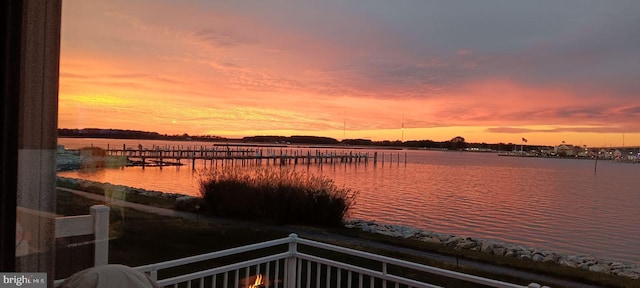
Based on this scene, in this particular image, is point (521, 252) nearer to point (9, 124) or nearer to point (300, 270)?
point (300, 270)

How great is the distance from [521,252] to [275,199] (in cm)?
509

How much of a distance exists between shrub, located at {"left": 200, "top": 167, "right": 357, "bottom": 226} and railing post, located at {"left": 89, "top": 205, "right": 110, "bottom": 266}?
7580 mm

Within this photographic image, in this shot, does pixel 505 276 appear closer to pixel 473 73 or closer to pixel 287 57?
pixel 287 57

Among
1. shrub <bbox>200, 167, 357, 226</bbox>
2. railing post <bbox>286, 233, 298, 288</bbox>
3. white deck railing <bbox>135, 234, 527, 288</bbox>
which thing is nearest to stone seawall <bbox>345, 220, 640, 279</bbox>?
shrub <bbox>200, 167, 357, 226</bbox>

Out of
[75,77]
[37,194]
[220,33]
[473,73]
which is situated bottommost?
[37,194]

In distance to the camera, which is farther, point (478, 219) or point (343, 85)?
point (478, 219)

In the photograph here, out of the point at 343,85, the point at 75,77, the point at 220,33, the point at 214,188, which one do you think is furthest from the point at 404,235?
the point at 75,77

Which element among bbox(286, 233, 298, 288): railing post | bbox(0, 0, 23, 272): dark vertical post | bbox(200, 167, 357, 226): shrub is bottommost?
bbox(200, 167, 357, 226): shrub

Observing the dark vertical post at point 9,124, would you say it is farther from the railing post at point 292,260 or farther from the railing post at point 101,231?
the railing post at point 292,260

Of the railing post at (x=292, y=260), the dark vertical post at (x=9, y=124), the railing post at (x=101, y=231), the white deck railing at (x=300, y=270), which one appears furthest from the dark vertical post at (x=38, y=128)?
the railing post at (x=292, y=260)

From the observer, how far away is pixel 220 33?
3.59m

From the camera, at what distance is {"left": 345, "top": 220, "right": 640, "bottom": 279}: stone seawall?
7570mm

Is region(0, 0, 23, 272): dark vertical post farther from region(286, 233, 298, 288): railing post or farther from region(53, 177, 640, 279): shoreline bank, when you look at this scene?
region(53, 177, 640, 279): shoreline bank

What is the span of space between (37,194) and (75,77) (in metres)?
0.45
